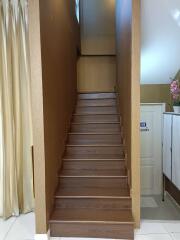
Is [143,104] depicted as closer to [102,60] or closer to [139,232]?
[102,60]

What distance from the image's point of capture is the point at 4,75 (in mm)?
2777

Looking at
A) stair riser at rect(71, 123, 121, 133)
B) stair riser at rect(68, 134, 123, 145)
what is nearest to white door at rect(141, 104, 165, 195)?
stair riser at rect(71, 123, 121, 133)

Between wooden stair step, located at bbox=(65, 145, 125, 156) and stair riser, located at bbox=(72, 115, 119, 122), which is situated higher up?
stair riser, located at bbox=(72, 115, 119, 122)

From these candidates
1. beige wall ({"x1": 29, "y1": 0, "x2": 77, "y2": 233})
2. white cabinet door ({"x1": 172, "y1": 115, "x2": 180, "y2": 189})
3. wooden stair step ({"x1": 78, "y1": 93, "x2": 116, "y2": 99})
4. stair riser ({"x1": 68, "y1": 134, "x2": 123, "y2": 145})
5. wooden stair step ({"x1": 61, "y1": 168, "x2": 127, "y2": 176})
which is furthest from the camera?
wooden stair step ({"x1": 78, "y1": 93, "x2": 116, "y2": 99})

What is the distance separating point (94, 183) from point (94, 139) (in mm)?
912

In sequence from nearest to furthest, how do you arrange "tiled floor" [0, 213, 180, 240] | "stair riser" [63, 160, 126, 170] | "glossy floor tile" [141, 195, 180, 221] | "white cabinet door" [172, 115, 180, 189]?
"tiled floor" [0, 213, 180, 240], "stair riser" [63, 160, 126, 170], "white cabinet door" [172, 115, 180, 189], "glossy floor tile" [141, 195, 180, 221]

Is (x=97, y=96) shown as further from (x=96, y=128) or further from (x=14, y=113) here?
(x=14, y=113)

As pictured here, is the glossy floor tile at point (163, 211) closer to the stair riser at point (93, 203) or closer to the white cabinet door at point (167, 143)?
the white cabinet door at point (167, 143)

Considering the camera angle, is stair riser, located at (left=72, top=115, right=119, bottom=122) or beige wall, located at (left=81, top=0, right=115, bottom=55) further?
beige wall, located at (left=81, top=0, right=115, bottom=55)

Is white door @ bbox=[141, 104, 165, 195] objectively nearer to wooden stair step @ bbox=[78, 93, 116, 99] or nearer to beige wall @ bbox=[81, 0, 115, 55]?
wooden stair step @ bbox=[78, 93, 116, 99]

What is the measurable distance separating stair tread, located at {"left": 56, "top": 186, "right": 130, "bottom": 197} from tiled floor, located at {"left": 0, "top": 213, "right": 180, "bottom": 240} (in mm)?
425

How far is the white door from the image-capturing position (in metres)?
5.23

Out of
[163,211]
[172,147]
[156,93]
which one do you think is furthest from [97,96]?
[163,211]

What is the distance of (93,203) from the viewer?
2811mm
